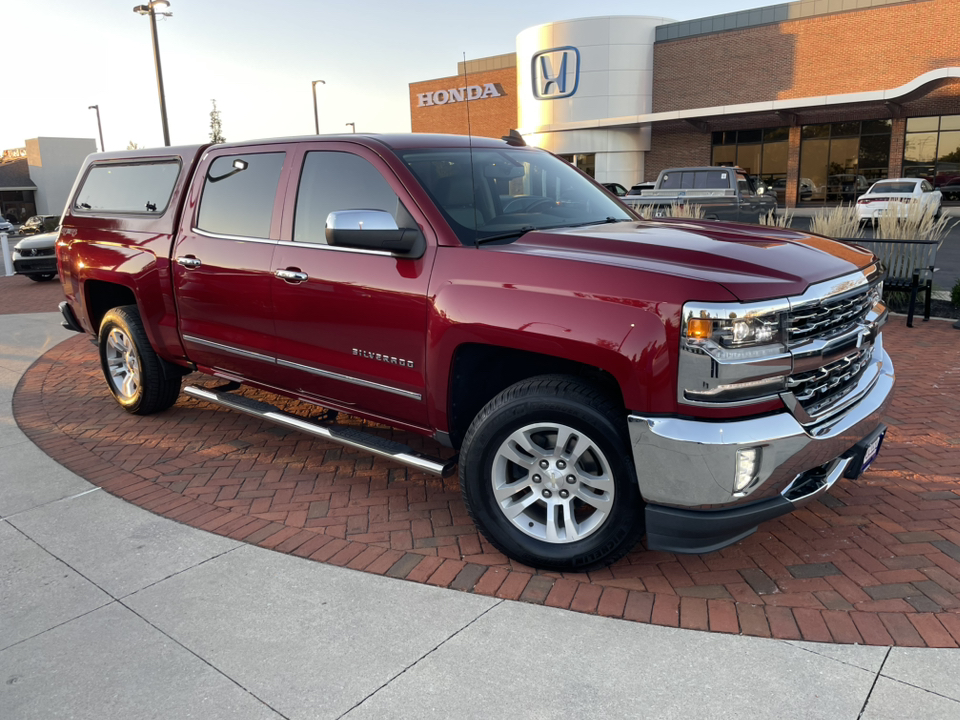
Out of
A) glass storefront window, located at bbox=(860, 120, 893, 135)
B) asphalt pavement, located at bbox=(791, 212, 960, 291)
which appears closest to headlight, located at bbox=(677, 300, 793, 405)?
asphalt pavement, located at bbox=(791, 212, 960, 291)

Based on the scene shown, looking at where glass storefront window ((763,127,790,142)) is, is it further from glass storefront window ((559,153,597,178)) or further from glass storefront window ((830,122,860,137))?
glass storefront window ((559,153,597,178))

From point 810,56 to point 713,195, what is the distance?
18726 mm

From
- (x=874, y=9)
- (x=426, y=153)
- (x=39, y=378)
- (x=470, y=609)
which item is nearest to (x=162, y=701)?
(x=470, y=609)

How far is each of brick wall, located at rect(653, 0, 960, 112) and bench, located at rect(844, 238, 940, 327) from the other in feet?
79.2

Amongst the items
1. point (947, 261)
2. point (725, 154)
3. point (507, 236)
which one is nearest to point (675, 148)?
point (725, 154)

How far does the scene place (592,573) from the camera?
3.42 m

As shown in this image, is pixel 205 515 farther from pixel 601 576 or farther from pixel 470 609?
pixel 601 576

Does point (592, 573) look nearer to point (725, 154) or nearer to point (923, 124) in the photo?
point (923, 124)

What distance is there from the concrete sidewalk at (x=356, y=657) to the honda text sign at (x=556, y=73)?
34071mm

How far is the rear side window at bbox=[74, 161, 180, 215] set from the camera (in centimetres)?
525

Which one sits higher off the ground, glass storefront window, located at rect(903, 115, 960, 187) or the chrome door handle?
glass storefront window, located at rect(903, 115, 960, 187)

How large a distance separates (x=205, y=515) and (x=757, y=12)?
34172 millimetres

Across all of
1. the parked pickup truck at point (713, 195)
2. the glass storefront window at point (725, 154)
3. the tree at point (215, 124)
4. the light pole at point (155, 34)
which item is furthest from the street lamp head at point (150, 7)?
the tree at point (215, 124)

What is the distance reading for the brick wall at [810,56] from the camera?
27.6 metres
